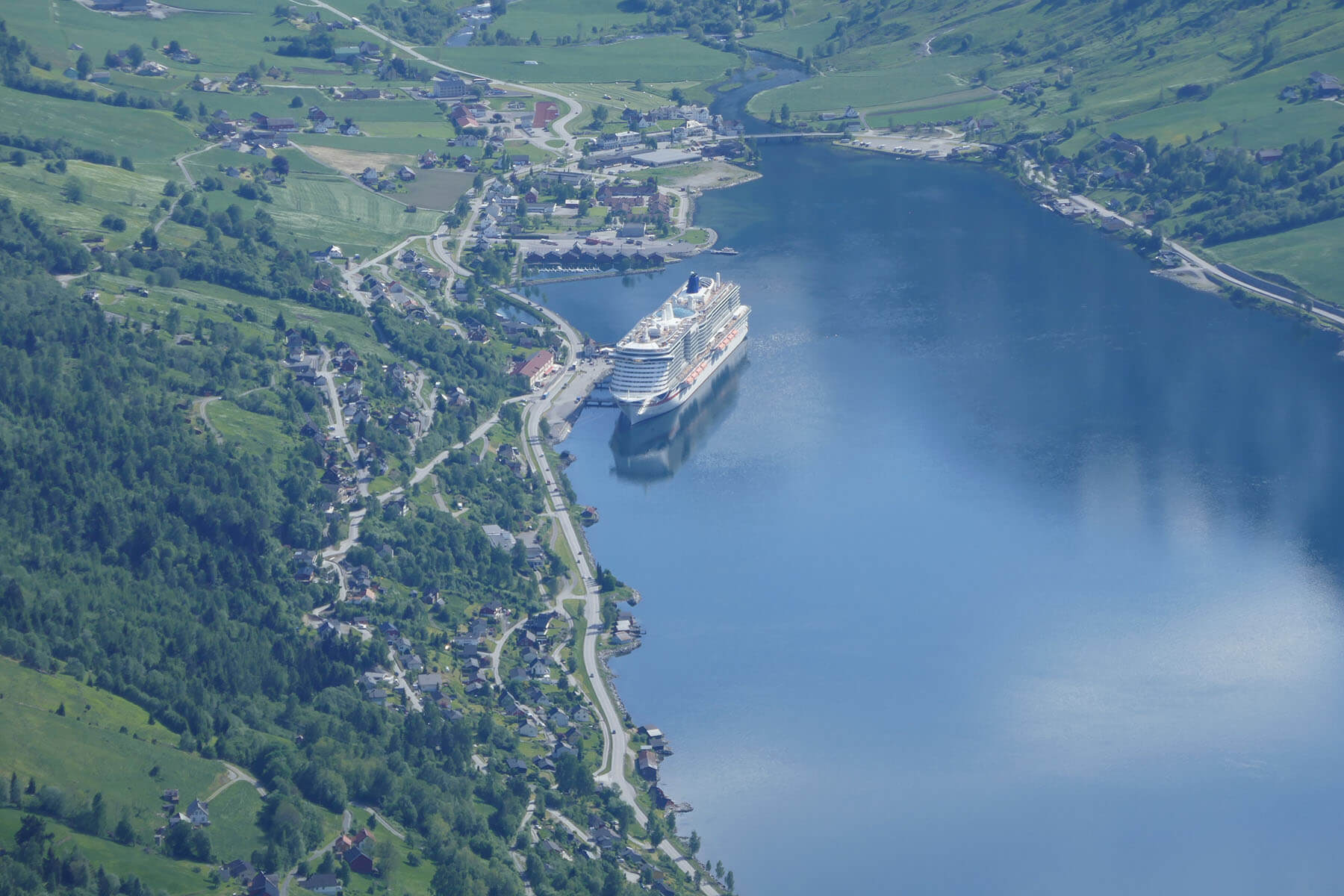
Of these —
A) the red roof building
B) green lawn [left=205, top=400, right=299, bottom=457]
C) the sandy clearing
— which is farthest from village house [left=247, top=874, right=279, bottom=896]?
the sandy clearing

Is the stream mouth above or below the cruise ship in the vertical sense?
above

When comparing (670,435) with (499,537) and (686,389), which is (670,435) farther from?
(499,537)

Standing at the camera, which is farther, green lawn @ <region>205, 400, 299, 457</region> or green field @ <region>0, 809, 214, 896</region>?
green lawn @ <region>205, 400, 299, 457</region>

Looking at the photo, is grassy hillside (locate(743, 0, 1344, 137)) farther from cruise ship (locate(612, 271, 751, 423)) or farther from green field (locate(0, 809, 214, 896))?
green field (locate(0, 809, 214, 896))

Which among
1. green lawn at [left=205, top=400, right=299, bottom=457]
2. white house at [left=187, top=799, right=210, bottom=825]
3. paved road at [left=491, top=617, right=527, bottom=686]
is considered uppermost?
green lawn at [left=205, top=400, right=299, bottom=457]

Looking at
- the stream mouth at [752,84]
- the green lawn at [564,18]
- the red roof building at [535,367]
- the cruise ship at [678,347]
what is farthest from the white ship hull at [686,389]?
the green lawn at [564,18]

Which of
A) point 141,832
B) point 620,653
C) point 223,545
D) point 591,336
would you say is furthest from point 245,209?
point 141,832

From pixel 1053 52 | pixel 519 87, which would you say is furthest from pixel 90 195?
pixel 1053 52

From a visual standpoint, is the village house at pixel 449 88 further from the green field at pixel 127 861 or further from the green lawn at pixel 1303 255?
the green field at pixel 127 861
